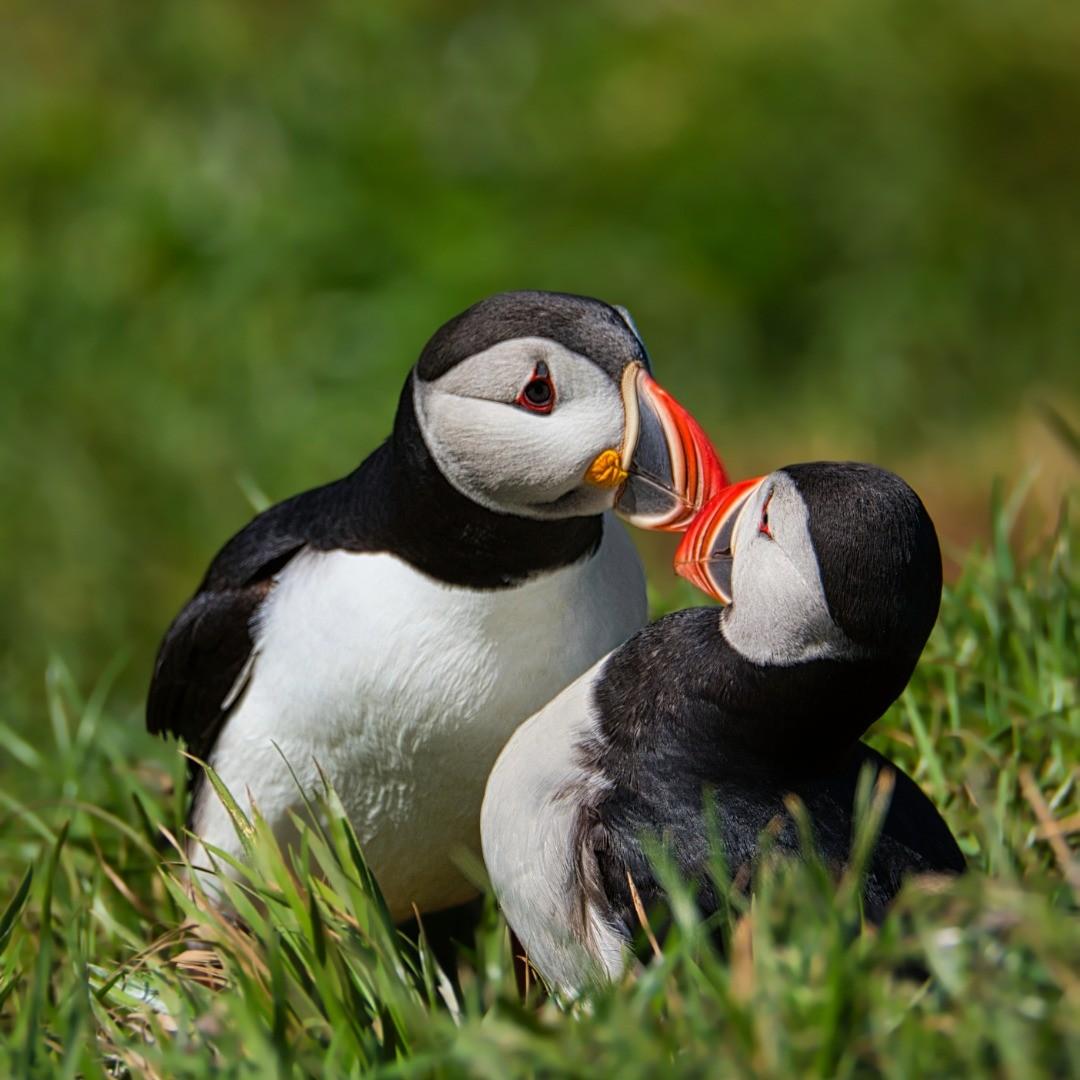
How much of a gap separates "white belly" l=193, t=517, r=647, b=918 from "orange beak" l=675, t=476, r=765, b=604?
0.46 metres

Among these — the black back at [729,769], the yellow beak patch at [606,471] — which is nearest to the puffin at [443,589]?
the yellow beak patch at [606,471]

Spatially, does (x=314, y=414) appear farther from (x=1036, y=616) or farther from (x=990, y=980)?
(x=990, y=980)

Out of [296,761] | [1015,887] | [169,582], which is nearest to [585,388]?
[296,761]

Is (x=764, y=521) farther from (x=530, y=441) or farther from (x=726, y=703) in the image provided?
(x=530, y=441)

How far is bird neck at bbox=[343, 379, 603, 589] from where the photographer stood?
3.68 metres

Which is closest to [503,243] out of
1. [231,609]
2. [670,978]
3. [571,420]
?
[231,609]

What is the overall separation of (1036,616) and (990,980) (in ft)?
7.22

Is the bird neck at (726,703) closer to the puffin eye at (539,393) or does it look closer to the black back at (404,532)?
the black back at (404,532)

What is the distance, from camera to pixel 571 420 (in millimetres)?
3482

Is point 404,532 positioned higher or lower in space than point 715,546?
higher

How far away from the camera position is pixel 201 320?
31.9 ft

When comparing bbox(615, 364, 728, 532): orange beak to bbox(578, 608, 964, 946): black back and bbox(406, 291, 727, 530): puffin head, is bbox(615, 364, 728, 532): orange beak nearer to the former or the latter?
bbox(406, 291, 727, 530): puffin head

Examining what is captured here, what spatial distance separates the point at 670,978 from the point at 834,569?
2.41 feet

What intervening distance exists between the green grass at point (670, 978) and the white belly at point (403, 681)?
40cm
